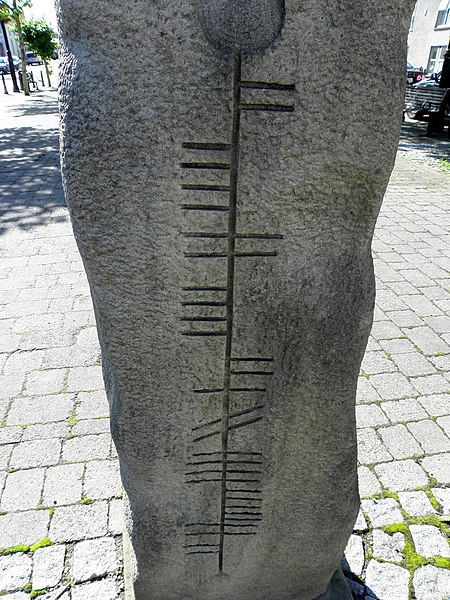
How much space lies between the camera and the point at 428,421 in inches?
126

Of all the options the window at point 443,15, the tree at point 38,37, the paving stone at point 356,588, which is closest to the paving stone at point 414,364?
the paving stone at point 356,588

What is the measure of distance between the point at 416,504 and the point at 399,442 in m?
0.47

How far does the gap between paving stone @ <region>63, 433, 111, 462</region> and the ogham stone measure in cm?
121

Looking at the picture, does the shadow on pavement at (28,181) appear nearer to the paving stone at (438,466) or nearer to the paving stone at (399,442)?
the paving stone at (399,442)

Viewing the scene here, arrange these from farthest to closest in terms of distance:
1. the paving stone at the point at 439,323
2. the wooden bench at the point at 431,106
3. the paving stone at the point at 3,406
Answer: the wooden bench at the point at 431,106 → the paving stone at the point at 439,323 → the paving stone at the point at 3,406

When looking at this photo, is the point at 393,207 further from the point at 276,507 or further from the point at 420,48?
the point at 420,48

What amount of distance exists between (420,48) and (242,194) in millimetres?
35874

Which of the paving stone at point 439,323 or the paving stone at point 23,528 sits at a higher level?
the paving stone at point 23,528

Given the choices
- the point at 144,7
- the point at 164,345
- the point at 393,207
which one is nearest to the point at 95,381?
the point at 164,345

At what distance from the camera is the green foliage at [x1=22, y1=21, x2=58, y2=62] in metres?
23.4

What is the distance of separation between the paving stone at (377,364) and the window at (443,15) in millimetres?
31670

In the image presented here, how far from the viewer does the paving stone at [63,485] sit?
8.55 feet

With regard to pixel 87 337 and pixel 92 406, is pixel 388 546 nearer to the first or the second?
pixel 92 406

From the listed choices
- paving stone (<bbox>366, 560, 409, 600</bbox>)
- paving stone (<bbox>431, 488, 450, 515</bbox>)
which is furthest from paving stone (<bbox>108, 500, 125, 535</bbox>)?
paving stone (<bbox>431, 488, 450, 515</bbox>)
